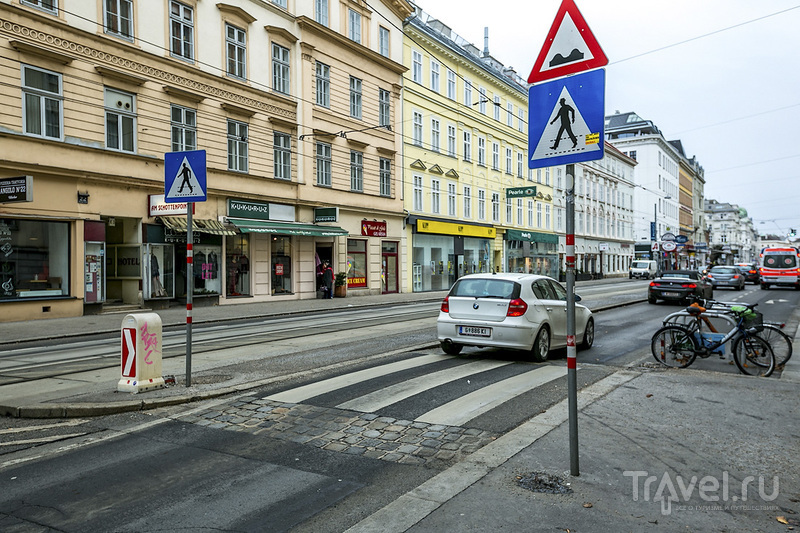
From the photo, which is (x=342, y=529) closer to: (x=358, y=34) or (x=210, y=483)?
(x=210, y=483)

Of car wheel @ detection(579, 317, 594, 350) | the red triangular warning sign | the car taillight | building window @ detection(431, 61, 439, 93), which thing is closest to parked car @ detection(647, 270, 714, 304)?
car wheel @ detection(579, 317, 594, 350)

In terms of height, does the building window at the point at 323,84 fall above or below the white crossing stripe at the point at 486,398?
above

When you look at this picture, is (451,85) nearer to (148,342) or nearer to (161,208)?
(161,208)

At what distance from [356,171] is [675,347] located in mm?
23631

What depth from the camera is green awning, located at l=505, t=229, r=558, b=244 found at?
151 ft

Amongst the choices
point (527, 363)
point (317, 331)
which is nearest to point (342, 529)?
point (527, 363)

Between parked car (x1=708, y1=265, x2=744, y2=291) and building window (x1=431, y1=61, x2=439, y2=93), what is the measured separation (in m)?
20.2

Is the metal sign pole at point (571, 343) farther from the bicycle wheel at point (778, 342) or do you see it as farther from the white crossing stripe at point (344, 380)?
the bicycle wheel at point (778, 342)

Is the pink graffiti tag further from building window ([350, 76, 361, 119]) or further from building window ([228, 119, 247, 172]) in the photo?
building window ([350, 76, 361, 119])

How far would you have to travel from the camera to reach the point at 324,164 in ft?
94.2

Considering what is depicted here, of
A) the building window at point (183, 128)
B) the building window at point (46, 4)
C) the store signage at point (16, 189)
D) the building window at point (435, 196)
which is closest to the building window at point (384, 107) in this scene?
the building window at point (435, 196)

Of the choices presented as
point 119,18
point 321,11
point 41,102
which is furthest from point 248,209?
point 321,11

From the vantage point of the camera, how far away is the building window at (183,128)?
70.5 ft

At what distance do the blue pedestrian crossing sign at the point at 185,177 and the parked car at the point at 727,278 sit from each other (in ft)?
115
